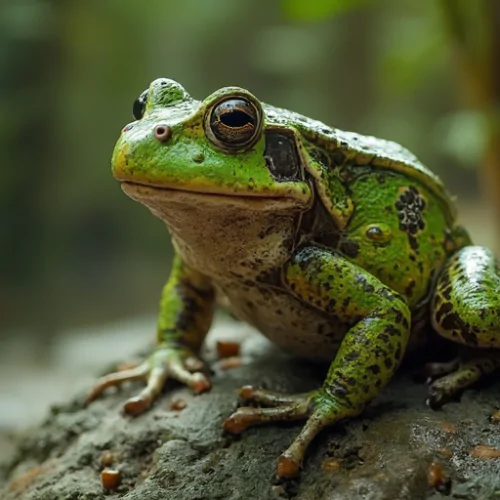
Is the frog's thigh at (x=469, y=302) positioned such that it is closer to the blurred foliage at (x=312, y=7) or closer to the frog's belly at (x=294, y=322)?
the frog's belly at (x=294, y=322)

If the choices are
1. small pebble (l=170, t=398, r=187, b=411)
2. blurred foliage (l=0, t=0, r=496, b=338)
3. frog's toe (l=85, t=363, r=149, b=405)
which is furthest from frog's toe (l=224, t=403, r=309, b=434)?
blurred foliage (l=0, t=0, r=496, b=338)

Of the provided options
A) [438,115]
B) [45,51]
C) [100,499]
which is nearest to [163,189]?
[100,499]

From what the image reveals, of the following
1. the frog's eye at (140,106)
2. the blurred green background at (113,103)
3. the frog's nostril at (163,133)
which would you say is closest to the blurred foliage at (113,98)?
the blurred green background at (113,103)

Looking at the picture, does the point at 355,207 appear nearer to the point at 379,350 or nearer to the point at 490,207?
the point at 379,350

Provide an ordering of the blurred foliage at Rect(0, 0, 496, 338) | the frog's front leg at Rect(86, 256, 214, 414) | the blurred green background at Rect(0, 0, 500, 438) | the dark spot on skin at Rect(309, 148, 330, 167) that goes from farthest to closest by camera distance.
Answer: the blurred foliage at Rect(0, 0, 496, 338), the blurred green background at Rect(0, 0, 500, 438), the frog's front leg at Rect(86, 256, 214, 414), the dark spot on skin at Rect(309, 148, 330, 167)

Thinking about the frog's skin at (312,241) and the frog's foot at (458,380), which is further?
the frog's foot at (458,380)

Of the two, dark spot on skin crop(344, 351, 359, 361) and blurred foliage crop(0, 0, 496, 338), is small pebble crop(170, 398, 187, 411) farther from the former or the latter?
Answer: blurred foliage crop(0, 0, 496, 338)

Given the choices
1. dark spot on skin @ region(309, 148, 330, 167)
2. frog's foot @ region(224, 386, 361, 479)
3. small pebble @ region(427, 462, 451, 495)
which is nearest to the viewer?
small pebble @ region(427, 462, 451, 495)
